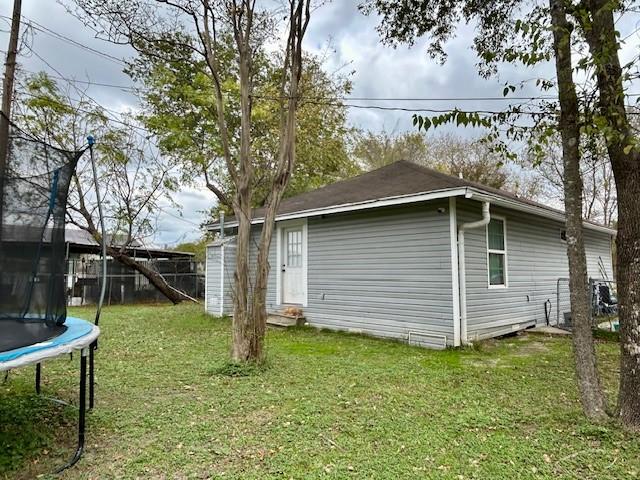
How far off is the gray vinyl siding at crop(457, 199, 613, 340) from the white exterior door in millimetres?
3681

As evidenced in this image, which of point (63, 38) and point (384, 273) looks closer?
point (63, 38)

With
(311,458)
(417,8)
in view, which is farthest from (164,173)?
(311,458)

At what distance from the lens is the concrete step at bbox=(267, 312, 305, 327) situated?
8328 mm

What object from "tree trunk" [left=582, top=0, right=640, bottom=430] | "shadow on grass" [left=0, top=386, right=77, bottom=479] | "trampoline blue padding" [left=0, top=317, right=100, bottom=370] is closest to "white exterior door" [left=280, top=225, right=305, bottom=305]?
"shadow on grass" [left=0, top=386, right=77, bottom=479]

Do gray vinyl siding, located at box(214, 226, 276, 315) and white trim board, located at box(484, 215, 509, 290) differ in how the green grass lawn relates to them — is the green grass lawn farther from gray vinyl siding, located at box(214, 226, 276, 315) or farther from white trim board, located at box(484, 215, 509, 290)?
gray vinyl siding, located at box(214, 226, 276, 315)

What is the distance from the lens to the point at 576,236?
10.1 feet

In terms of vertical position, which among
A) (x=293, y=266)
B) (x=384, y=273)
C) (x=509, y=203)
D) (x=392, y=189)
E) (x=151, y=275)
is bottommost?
(x=151, y=275)

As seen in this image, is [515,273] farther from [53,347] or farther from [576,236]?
[53,347]

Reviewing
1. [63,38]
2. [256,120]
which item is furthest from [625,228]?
[256,120]

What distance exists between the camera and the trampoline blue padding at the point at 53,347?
7.05 ft

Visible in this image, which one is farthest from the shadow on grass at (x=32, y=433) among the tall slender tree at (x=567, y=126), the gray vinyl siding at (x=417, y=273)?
the tall slender tree at (x=567, y=126)

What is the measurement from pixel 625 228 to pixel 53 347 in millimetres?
4066

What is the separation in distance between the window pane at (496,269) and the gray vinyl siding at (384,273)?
139 cm

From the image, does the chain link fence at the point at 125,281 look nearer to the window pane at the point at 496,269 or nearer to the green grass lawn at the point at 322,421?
the green grass lawn at the point at 322,421
